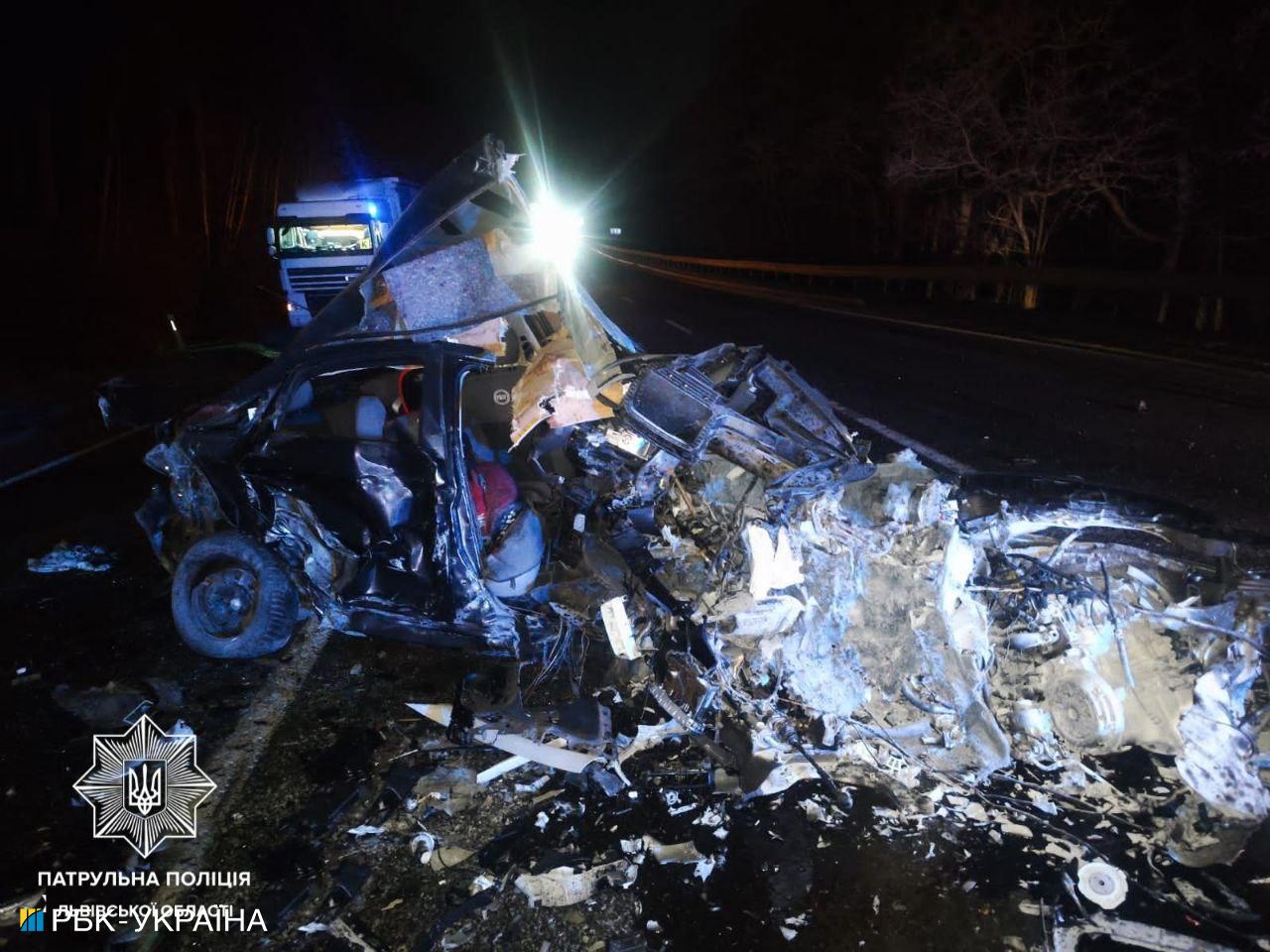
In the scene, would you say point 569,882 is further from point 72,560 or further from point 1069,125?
point 1069,125

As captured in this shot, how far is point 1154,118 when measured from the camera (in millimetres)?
14625

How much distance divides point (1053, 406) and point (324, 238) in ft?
42.4

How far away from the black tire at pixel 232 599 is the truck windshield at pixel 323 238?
1175cm

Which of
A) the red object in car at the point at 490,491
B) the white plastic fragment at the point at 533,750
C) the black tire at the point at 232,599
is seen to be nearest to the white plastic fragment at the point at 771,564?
the white plastic fragment at the point at 533,750

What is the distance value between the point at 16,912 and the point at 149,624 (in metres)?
2.19

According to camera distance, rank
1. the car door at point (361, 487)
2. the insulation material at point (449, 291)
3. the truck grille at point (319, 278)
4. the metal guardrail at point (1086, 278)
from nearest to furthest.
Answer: the car door at point (361, 487) → the insulation material at point (449, 291) → the metal guardrail at point (1086, 278) → the truck grille at point (319, 278)

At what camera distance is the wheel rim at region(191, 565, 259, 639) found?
4.00 m

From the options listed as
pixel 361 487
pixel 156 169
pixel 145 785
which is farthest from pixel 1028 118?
pixel 156 169

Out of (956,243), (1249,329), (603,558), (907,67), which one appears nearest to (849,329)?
(1249,329)

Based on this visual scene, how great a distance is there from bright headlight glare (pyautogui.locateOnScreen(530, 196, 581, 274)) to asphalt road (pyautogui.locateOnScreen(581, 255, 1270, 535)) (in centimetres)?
334

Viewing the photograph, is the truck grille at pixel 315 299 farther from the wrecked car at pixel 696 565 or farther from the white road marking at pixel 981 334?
the white road marking at pixel 981 334

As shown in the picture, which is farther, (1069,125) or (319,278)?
(1069,125)

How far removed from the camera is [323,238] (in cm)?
1435

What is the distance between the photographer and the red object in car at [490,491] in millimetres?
3725
